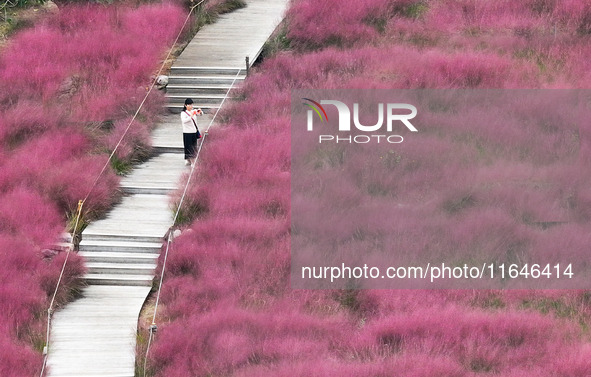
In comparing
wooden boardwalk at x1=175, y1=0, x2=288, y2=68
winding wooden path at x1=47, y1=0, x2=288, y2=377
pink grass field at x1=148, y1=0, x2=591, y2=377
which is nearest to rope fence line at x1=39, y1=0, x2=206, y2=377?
winding wooden path at x1=47, y1=0, x2=288, y2=377

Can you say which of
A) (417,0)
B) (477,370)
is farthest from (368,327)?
(417,0)

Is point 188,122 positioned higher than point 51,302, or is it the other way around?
point 188,122

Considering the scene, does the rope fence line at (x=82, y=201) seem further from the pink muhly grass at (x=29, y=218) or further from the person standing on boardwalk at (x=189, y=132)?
the person standing on boardwalk at (x=189, y=132)

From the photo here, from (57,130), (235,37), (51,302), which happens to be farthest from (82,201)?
Answer: (235,37)

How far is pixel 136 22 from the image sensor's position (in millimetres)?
22609

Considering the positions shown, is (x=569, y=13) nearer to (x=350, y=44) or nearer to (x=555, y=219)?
(x=350, y=44)

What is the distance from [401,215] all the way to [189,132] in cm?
349

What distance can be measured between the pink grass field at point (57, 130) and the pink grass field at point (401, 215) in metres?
1.46

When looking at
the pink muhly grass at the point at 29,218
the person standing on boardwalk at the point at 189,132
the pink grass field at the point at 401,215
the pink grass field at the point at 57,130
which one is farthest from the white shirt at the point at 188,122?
the pink muhly grass at the point at 29,218

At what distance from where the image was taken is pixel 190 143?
18.0m

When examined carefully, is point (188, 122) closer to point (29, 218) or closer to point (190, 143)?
point (190, 143)

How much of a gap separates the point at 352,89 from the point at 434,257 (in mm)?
4756

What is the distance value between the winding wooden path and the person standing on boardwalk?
25 centimetres

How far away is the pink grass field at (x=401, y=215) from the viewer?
44.9 feet
